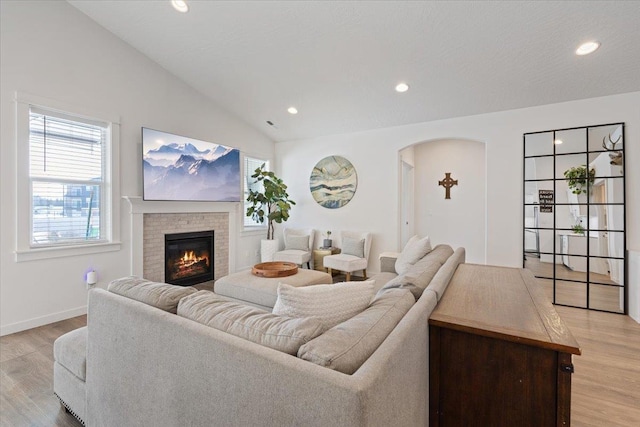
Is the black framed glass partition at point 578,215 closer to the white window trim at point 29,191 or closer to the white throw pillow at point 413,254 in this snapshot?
the white throw pillow at point 413,254

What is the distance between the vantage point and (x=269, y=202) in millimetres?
5344

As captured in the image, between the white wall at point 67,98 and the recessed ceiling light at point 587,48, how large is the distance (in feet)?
15.6

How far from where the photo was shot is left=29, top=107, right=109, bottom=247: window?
3.00 m

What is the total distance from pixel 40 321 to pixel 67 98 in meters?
2.38

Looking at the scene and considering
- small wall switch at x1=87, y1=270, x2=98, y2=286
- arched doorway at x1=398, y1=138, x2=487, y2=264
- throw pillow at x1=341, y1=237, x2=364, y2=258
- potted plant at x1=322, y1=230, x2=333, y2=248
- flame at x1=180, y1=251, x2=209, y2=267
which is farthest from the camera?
arched doorway at x1=398, y1=138, x2=487, y2=264

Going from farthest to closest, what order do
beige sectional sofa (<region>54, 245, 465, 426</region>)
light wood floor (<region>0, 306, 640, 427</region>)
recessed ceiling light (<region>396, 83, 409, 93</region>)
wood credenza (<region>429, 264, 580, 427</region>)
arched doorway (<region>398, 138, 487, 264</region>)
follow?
arched doorway (<region>398, 138, 487, 264</region>) → recessed ceiling light (<region>396, 83, 409, 93</region>) → light wood floor (<region>0, 306, 640, 427</region>) → wood credenza (<region>429, 264, 580, 427</region>) → beige sectional sofa (<region>54, 245, 465, 426</region>)

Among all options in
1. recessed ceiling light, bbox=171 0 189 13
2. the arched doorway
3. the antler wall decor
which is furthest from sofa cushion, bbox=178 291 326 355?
the arched doorway

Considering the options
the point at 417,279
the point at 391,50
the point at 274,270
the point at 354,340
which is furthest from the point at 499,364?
the point at 391,50

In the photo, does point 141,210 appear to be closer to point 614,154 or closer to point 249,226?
point 249,226

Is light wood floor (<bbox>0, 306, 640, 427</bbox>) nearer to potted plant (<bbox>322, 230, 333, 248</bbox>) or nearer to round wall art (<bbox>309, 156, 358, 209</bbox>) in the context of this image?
potted plant (<bbox>322, 230, 333, 248</bbox>)

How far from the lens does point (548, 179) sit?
3701mm

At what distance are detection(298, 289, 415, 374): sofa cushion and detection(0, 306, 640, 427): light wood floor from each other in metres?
1.52

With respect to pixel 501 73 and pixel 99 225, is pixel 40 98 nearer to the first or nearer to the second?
pixel 99 225

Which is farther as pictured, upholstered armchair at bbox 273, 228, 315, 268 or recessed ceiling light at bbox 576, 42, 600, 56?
upholstered armchair at bbox 273, 228, 315, 268
